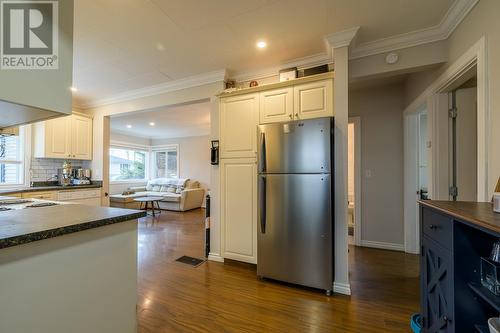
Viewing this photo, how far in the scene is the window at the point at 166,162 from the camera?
8.13 m

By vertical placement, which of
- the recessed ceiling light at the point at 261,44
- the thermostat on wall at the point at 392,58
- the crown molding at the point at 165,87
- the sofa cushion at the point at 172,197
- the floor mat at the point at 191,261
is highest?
the recessed ceiling light at the point at 261,44

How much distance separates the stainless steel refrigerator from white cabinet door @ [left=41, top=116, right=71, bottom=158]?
3.70 metres

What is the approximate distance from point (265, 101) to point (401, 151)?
88.0 inches

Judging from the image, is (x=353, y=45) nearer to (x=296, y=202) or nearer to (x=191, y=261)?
(x=296, y=202)

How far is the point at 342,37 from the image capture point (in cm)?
211

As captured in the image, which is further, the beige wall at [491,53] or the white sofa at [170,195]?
the white sofa at [170,195]

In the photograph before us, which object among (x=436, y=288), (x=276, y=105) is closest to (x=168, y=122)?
(x=276, y=105)

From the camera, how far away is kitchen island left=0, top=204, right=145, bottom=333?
79 cm

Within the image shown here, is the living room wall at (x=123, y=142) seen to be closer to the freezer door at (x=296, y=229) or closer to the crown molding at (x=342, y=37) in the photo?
the freezer door at (x=296, y=229)

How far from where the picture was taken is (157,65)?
2746mm

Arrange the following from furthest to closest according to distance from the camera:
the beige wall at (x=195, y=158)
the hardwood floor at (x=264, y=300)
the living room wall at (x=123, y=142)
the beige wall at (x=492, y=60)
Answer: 1. the beige wall at (x=195, y=158)
2. the living room wall at (x=123, y=142)
3. the hardwood floor at (x=264, y=300)
4. the beige wall at (x=492, y=60)

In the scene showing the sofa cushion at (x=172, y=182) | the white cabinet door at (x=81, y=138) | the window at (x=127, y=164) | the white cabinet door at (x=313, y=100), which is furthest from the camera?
the window at (x=127, y=164)

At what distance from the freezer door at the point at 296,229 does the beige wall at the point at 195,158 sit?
518 centimetres

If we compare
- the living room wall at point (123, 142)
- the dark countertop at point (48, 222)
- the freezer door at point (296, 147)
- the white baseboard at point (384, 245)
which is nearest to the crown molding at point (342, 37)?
the freezer door at point (296, 147)
